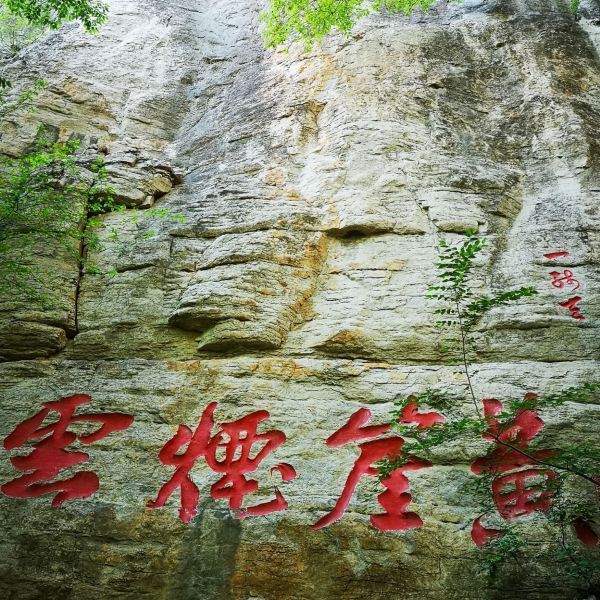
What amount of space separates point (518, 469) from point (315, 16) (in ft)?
24.8

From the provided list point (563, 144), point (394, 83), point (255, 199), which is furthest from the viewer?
point (394, 83)

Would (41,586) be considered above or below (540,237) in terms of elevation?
below

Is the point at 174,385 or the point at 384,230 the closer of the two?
the point at 174,385

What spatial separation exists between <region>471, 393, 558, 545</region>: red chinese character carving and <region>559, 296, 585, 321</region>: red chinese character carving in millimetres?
1266

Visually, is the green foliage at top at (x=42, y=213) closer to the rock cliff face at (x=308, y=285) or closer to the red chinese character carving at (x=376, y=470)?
the rock cliff face at (x=308, y=285)

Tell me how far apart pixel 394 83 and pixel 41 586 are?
763cm

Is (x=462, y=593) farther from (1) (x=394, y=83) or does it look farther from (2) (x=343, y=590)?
(1) (x=394, y=83)

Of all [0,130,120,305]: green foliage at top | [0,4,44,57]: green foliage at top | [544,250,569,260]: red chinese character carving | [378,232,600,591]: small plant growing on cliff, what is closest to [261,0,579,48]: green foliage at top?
[0,130,120,305]: green foliage at top

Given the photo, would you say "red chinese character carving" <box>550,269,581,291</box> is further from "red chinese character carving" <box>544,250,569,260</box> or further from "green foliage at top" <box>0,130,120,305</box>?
"green foliage at top" <box>0,130,120,305</box>

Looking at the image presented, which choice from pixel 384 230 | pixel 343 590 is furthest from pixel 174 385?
pixel 384 230

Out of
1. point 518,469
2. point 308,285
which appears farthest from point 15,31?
point 518,469

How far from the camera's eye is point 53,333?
5.58 meters

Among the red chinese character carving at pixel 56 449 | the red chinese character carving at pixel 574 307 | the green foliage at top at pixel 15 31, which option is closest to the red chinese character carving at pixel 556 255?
the red chinese character carving at pixel 574 307

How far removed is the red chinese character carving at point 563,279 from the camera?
5.64 m
